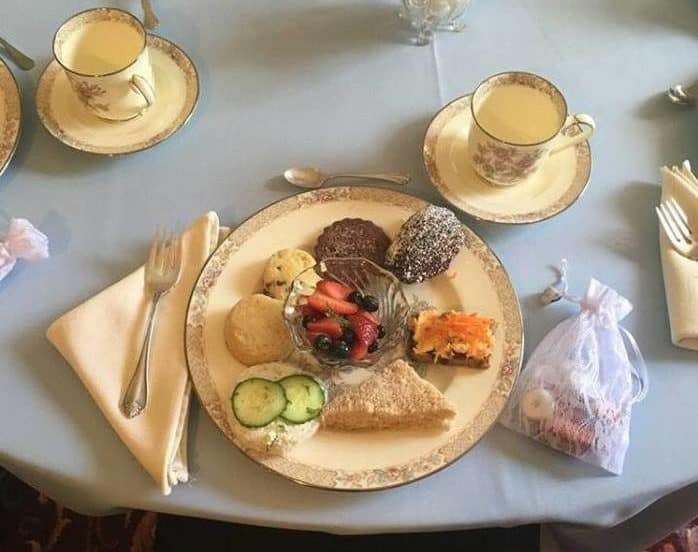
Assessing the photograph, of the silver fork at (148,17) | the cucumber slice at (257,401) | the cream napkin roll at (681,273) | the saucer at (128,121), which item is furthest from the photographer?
the silver fork at (148,17)

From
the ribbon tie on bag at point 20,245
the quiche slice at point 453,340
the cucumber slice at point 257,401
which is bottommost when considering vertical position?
the quiche slice at point 453,340

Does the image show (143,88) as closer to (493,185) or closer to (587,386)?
(493,185)

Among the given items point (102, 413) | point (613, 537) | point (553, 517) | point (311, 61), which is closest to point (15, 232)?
point (102, 413)

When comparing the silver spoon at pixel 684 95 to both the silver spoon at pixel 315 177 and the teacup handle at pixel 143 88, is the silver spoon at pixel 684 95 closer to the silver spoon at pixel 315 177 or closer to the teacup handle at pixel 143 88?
the silver spoon at pixel 315 177

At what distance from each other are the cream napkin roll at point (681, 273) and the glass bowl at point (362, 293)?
32 cm

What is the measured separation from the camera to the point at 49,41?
1.19 m

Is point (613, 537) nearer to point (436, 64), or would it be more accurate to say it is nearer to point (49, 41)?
point (436, 64)

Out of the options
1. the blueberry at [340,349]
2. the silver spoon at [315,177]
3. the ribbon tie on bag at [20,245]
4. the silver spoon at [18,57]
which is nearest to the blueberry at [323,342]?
the blueberry at [340,349]

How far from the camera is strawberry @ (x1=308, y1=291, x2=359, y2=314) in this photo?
941 millimetres

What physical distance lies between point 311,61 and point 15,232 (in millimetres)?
460

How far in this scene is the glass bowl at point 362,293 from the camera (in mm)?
944

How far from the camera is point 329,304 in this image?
3.10 feet

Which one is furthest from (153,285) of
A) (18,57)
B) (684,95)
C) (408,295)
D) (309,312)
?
(684,95)

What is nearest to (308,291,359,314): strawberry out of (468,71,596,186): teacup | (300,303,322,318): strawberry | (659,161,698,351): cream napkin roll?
(300,303,322,318): strawberry
